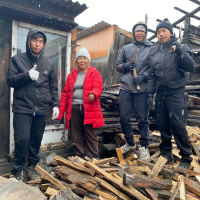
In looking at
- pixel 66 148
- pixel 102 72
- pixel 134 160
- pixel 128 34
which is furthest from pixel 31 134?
pixel 128 34

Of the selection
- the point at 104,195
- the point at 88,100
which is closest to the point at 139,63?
the point at 88,100

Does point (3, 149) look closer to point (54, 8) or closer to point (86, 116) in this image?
point (86, 116)

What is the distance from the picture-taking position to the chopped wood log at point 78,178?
252 centimetres

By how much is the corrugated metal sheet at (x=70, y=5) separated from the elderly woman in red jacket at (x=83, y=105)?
5.42ft

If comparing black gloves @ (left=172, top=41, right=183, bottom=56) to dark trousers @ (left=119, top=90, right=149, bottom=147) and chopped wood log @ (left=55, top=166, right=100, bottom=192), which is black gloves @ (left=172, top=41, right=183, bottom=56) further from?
chopped wood log @ (left=55, top=166, right=100, bottom=192)

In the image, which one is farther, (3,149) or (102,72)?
(102,72)

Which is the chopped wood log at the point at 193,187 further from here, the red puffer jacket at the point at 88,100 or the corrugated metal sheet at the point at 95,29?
the corrugated metal sheet at the point at 95,29

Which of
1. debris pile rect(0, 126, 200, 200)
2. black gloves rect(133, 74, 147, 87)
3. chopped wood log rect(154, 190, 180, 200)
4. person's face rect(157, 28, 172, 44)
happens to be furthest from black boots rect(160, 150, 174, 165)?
person's face rect(157, 28, 172, 44)

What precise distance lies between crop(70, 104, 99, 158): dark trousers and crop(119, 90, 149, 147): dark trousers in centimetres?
70

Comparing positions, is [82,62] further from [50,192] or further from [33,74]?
[50,192]

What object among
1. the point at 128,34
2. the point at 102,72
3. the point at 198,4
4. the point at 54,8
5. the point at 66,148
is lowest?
the point at 66,148

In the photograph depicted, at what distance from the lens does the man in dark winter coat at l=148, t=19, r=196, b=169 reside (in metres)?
3.47

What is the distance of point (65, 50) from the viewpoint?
5277 millimetres

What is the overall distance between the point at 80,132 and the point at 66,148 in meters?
1.19
